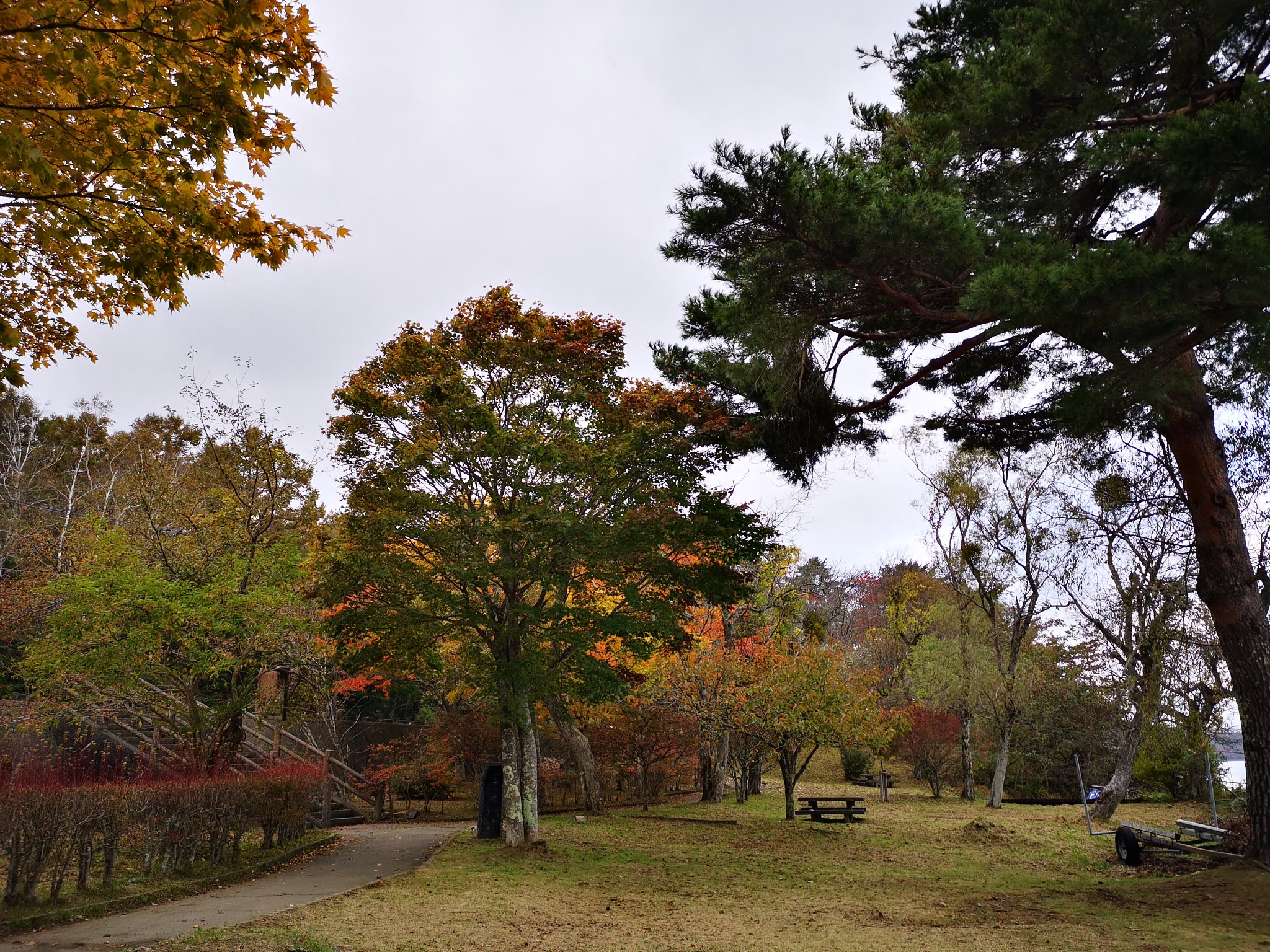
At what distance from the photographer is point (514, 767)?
11.7 m

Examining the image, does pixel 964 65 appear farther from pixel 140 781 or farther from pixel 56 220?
pixel 140 781

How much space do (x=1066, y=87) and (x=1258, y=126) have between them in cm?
209

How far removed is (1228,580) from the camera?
8.96 m

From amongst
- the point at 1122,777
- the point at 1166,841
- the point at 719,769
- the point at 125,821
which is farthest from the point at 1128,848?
the point at 125,821

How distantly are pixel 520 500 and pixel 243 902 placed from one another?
217 inches

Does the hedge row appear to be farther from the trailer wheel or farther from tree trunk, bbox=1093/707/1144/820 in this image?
tree trunk, bbox=1093/707/1144/820

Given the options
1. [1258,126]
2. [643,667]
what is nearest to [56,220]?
[1258,126]

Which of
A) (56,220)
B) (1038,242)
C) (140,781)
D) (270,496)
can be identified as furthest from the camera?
(270,496)

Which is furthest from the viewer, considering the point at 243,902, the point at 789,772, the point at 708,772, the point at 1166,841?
Result: the point at 708,772

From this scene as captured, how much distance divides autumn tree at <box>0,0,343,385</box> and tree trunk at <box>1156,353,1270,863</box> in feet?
28.2

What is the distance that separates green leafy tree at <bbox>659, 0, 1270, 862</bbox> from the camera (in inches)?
247

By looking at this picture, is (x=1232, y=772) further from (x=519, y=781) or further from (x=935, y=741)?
(x=519, y=781)

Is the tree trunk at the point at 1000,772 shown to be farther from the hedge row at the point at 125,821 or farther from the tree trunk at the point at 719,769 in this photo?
the hedge row at the point at 125,821

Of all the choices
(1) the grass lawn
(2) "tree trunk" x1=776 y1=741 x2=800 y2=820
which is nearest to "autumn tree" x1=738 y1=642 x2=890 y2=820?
(2) "tree trunk" x1=776 y1=741 x2=800 y2=820
